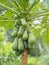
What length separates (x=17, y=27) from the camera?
8.95 ft

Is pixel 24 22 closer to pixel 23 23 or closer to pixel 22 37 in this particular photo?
pixel 23 23

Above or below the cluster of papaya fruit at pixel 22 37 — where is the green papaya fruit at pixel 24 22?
above

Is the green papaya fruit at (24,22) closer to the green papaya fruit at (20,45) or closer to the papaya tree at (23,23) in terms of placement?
the papaya tree at (23,23)

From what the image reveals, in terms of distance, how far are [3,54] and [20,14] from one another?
2779 millimetres

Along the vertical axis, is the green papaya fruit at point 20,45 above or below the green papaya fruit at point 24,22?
below

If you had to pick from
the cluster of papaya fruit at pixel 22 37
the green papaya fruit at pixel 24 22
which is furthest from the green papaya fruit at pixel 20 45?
the green papaya fruit at pixel 24 22

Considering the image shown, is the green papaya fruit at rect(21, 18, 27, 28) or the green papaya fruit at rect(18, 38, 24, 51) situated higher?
the green papaya fruit at rect(21, 18, 27, 28)

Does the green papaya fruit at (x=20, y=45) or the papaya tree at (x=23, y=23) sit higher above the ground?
the papaya tree at (x=23, y=23)

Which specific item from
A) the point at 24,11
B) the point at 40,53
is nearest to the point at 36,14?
the point at 24,11

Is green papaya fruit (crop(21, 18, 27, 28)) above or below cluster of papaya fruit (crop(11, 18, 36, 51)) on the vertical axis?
above

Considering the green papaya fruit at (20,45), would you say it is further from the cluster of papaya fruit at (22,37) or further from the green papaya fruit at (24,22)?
the green papaya fruit at (24,22)

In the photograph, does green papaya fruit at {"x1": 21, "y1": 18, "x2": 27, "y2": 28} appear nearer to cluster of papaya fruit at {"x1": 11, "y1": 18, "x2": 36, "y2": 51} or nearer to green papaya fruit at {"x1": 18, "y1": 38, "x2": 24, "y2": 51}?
cluster of papaya fruit at {"x1": 11, "y1": 18, "x2": 36, "y2": 51}

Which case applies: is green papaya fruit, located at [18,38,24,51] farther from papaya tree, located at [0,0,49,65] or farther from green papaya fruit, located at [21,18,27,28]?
green papaya fruit, located at [21,18,27,28]

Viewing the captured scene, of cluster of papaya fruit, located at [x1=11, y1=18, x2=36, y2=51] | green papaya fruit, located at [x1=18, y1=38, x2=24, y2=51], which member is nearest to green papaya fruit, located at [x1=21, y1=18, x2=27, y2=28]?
cluster of papaya fruit, located at [x1=11, y1=18, x2=36, y2=51]
